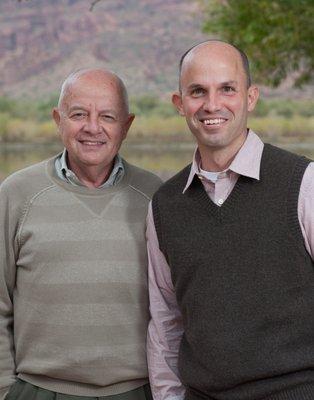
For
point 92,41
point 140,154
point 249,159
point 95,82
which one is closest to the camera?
point 249,159

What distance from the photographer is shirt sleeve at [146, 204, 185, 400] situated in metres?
2.80

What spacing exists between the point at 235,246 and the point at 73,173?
70 centimetres

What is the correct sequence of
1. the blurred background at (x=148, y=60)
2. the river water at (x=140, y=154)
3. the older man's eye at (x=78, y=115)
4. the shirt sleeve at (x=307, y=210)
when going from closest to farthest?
the shirt sleeve at (x=307, y=210) → the older man's eye at (x=78, y=115) → the blurred background at (x=148, y=60) → the river water at (x=140, y=154)

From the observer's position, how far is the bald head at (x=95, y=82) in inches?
115

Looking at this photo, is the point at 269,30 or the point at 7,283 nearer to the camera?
the point at 7,283

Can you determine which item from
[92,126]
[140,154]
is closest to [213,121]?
[92,126]

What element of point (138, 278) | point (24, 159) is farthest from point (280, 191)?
point (24, 159)

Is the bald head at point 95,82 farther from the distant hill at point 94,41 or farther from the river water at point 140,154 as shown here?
the distant hill at point 94,41

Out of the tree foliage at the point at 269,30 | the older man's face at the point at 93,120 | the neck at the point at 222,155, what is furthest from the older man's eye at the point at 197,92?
the tree foliage at the point at 269,30

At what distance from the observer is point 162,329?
284 cm

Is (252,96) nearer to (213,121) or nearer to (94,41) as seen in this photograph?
(213,121)

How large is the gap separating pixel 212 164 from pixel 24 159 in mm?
37543

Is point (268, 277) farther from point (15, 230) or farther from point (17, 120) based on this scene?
point (17, 120)

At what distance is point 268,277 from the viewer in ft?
7.98
